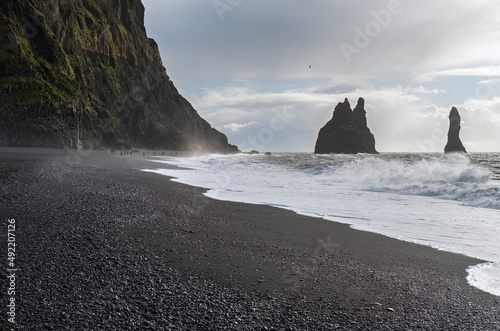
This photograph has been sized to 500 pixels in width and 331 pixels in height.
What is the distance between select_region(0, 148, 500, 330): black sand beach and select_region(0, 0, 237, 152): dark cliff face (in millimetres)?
58010

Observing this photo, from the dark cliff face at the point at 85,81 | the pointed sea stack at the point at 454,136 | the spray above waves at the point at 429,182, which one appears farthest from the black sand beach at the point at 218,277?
the pointed sea stack at the point at 454,136

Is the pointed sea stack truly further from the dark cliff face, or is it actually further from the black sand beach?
the black sand beach

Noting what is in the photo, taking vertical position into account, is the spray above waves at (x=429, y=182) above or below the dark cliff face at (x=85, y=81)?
below

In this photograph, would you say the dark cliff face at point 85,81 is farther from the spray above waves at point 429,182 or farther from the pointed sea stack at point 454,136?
the pointed sea stack at point 454,136

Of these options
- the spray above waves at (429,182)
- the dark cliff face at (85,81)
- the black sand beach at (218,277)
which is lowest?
the black sand beach at (218,277)

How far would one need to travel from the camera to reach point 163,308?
396 centimetres

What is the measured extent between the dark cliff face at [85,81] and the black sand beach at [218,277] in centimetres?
5801

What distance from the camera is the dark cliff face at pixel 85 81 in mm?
55719

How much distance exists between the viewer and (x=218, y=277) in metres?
5.13

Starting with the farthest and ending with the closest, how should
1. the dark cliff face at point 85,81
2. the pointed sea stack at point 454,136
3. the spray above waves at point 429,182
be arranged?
the pointed sea stack at point 454,136
the dark cliff face at point 85,81
the spray above waves at point 429,182

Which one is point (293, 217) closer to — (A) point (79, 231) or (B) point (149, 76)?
(A) point (79, 231)

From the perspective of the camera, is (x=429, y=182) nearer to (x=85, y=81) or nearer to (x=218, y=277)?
(x=218, y=277)

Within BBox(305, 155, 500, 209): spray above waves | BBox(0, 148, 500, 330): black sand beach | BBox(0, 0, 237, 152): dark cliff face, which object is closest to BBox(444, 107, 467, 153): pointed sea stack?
BBox(0, 0, 237, 152): dark cliff face

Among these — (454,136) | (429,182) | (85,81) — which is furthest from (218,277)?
(454,136)
